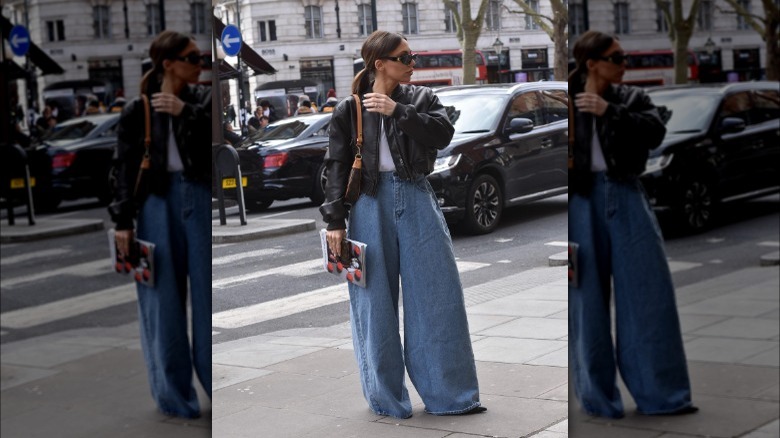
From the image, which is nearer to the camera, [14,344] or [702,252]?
[702,252]

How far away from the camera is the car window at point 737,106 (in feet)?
5.51

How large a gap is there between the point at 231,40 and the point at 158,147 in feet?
6.63

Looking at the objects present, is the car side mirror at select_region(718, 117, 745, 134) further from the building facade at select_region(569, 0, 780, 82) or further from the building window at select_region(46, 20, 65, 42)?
the building window at select_region(46, 20, 65, 42)

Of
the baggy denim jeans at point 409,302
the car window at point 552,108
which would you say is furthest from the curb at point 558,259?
the car window at point 552,108

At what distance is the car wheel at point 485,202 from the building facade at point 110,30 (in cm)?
236

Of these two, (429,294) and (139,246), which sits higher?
(139,246)

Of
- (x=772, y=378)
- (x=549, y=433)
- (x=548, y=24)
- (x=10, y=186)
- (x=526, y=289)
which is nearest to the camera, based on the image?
(x=772, y=378)

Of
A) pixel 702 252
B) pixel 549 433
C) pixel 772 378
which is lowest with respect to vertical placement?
pixel 549 433

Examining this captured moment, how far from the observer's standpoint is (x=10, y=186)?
191cm

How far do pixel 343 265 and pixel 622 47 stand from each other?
2.42 metres

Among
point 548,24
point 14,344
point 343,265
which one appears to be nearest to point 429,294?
point 343,265

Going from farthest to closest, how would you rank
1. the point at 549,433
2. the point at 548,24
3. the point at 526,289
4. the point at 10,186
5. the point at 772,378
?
the point at 526,289, the point at 549,433, the point at 548,24, the point at 10,186, the point at 772,378

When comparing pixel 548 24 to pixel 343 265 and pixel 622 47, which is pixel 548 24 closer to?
pixel 343 265

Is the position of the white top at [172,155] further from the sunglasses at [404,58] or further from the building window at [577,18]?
the sunglasses at [404,58]
